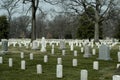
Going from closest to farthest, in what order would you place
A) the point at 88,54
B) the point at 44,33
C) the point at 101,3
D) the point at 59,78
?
the point at 59,78
the point at 88,54
the point at 101,3
the point at 44,33

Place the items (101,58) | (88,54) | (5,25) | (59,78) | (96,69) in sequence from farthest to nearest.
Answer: (5,25) < (88,54) < (101,58) < (96,69) < (59,78)

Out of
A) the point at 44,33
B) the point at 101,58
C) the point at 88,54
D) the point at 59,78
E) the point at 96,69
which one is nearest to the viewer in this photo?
the point at 59,78

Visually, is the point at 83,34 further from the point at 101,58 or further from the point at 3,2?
the point at 101,58

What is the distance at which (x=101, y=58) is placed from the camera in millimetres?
20031

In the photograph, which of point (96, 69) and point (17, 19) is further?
point (17, 19)

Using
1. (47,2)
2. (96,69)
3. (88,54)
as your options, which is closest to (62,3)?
(47,2)

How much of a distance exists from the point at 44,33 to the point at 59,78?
315 feet

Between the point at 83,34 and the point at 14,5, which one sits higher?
the point at 14,5

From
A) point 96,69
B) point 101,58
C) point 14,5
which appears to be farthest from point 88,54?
point 14,5

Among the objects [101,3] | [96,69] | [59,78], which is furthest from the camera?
[101,3]

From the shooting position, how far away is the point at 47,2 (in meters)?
44.5

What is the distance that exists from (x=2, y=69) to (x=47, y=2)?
30941 mm

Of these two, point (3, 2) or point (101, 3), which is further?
point (101, 3)

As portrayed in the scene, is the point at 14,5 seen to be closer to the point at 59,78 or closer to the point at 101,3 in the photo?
the point at 101,3
